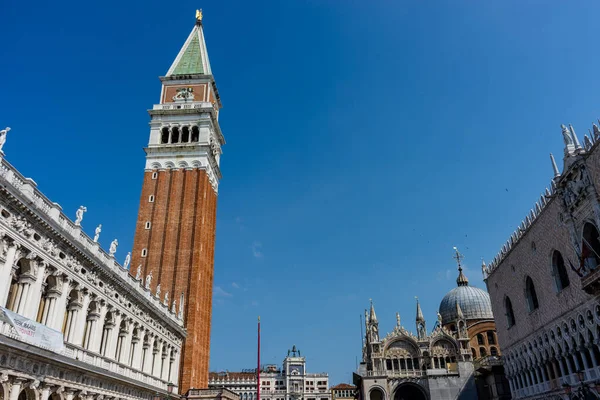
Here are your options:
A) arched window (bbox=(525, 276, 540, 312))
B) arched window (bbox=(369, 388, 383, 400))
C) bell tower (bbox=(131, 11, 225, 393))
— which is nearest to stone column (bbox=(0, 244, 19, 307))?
bell tower (bbox=(131, 11, 225, 393))

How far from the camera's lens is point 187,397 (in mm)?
40094

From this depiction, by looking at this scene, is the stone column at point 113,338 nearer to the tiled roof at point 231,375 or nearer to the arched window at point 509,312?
the arched window at point 509,312

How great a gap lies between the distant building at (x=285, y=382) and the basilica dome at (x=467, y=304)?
38579mm

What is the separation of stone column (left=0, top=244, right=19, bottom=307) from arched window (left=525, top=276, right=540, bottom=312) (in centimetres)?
3297

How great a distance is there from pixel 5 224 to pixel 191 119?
38135mm

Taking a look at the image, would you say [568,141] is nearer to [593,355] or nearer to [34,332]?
[593,355]

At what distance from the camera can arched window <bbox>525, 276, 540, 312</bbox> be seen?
115 ft

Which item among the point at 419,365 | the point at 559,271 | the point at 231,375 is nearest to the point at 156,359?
the point at 559,271

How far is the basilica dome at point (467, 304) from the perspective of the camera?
71062 mm

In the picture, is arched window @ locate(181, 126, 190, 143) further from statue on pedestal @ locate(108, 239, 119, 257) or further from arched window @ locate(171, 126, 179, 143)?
statue on pedestal @ locate(108, 239, 119, 257)

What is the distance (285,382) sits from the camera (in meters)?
102

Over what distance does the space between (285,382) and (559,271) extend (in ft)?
Result: 268

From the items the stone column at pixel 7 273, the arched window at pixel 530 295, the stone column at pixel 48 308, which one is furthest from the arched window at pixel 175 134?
the arched window at pixel 530 295

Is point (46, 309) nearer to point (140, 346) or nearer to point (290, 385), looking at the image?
point (140, 346)
